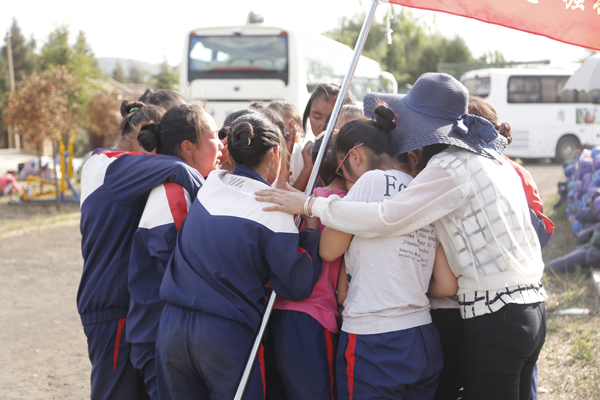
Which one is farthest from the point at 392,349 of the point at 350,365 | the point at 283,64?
the point at 283,64

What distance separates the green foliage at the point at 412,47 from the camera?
124ft

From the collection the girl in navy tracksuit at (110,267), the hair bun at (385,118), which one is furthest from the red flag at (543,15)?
the girl in navy tracksuit at (110,267)

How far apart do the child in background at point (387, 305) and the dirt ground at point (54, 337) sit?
81.9 inches

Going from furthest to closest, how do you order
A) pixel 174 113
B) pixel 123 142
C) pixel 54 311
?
pixel 54 311 < pixel 123 142 < pixel 174 113

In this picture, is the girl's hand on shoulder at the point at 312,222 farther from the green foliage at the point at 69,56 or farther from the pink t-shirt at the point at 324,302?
the green foliage at the point at 69,56

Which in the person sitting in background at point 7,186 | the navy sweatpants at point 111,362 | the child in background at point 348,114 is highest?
the child in background at point 348,114

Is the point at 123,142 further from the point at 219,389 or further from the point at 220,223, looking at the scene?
the point at 219,389

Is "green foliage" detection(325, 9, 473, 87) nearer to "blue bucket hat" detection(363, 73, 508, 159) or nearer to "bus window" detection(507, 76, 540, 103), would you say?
"bus window" detection(507, 76, 540, 103)

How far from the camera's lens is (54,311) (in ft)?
18.3

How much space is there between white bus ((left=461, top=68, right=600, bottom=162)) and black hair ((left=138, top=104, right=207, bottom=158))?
19.0m

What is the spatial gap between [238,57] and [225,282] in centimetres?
1023

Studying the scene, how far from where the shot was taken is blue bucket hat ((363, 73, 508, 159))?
6.51 ft

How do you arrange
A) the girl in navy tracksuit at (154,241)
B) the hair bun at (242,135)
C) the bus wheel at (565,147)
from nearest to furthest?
the hair bun at (242,135), the girl in navy tracksuit at (154,241), the bus wheel at (565,147)

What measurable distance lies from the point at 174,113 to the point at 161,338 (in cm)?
99
